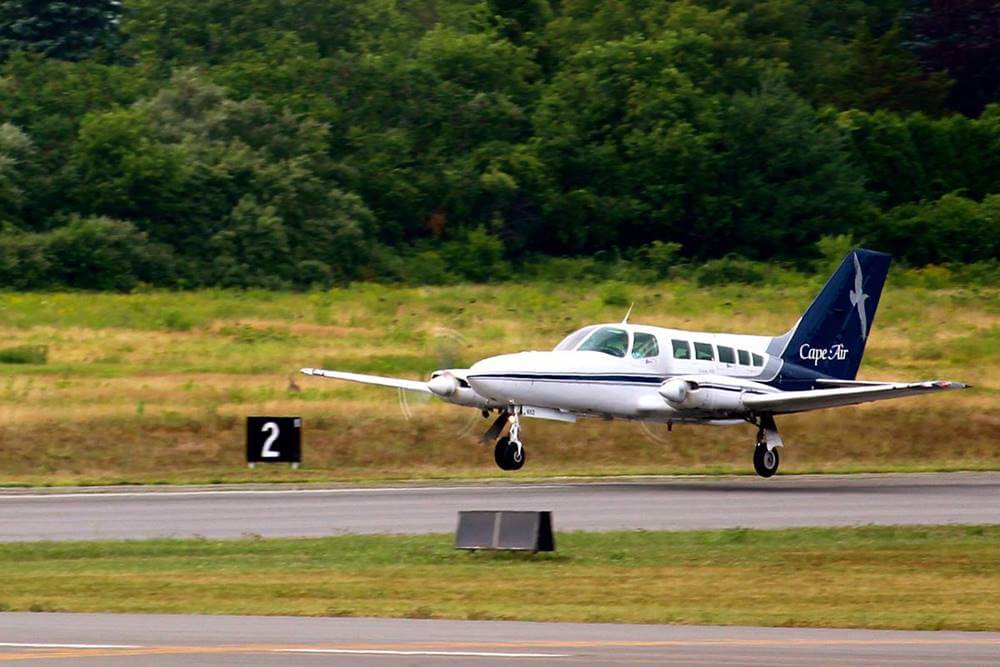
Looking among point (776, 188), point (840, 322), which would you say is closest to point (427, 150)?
point (776, 188)

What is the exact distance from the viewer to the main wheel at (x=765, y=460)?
30891 mm

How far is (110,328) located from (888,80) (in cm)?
4537

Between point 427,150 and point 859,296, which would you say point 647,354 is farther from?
point 427,150

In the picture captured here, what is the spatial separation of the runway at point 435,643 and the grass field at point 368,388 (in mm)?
16656

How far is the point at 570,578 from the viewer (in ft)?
58.1

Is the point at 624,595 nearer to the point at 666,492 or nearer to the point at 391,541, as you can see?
the point at 391,541

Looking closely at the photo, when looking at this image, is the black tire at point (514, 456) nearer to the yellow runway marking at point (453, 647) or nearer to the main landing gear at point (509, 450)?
the main landing gear at point (509, 450)

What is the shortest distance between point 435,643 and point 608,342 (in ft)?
55.8

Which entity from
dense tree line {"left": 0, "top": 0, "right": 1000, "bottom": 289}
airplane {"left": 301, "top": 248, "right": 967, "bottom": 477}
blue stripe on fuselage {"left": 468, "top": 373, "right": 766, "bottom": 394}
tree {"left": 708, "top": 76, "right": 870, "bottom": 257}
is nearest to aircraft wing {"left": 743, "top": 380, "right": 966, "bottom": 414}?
airplane {"left": 301, "top": 248, "right": 967, "bottom": 477}

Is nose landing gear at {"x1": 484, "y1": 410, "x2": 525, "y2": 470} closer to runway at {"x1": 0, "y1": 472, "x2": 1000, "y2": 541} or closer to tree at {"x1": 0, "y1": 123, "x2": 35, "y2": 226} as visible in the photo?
runway at {"x1": 0, "y1": 472, "x2": 1000, "y2": 541}

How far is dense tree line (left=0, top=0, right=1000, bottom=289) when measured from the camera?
194 ft

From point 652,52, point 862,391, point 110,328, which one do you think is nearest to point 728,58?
point 652,52

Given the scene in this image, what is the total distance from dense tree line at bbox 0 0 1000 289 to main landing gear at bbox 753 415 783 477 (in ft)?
96.2

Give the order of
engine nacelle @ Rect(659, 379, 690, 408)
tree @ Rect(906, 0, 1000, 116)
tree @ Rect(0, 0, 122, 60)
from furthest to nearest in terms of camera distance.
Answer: tree @ Rect(906, 0, 1000, 116) < tree @ Rect(0, 0, 122, 60) < engine nacelle @ Rect(659, 379, 690, 408)
